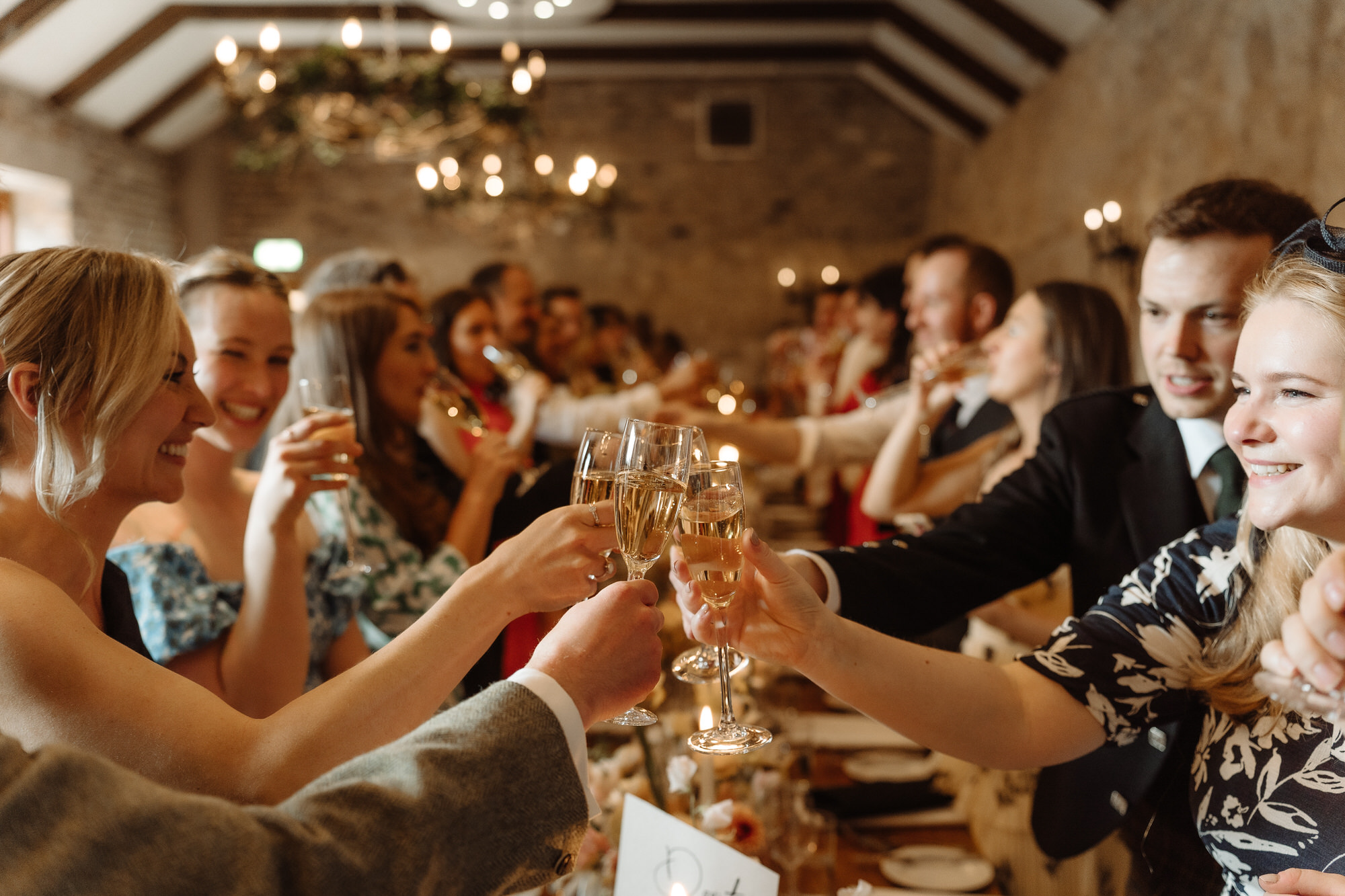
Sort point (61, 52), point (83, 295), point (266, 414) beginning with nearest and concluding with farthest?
point (83, 295), point (266, 414), point (61, 52)

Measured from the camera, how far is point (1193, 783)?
1.31m

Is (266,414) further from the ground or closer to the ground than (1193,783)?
further from the ground

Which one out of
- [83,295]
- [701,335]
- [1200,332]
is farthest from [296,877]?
[701,335]

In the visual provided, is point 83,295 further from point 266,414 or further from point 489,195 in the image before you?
point 489,195

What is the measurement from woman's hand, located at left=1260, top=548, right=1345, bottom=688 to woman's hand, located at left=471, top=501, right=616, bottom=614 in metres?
0.66

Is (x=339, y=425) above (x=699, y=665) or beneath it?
above

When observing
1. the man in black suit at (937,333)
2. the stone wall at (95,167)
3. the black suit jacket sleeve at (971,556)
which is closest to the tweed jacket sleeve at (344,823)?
the black suit jacket sleeve at (971,556)

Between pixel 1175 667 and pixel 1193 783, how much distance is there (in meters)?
0.16

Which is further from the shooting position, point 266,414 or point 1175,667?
point 266,414

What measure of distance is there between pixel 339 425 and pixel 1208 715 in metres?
1.36

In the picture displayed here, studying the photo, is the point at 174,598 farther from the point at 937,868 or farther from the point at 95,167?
the point at 95,167

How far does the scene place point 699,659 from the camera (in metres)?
1.25

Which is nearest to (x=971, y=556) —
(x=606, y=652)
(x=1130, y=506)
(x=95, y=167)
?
(x=1130, y=506)

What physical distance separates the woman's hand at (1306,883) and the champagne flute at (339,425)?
1370 mm
